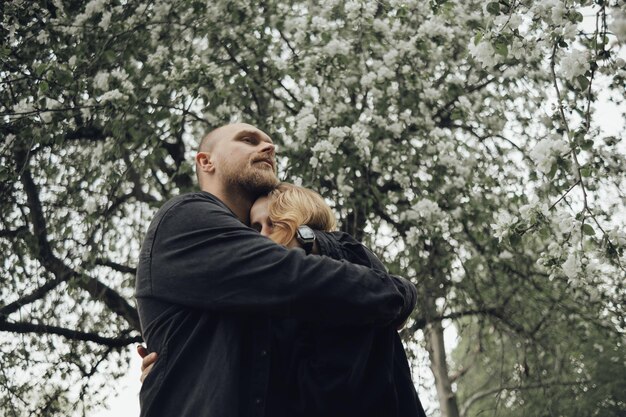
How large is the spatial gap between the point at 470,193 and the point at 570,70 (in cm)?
363

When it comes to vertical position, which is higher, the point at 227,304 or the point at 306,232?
the point at 306,232

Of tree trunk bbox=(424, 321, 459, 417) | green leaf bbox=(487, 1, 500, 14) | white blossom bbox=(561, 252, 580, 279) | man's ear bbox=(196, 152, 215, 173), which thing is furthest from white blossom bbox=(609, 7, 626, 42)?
tree trunk bbox=(424, 321, 459, 417)

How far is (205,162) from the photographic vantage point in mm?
2523

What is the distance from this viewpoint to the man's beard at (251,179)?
7.83ft

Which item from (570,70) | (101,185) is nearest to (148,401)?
(570,70)

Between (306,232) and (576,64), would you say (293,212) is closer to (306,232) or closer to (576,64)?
(306,232)

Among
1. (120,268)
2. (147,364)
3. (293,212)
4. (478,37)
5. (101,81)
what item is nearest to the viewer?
(147,364)

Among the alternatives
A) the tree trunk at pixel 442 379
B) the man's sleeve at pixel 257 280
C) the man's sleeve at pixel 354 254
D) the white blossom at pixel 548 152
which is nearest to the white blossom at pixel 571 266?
the white blossom at pixel 548 152

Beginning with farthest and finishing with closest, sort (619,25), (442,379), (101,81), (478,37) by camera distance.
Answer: (442,379), (101,81), (478,37), (619,25)

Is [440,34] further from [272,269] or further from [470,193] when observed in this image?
[272,269]

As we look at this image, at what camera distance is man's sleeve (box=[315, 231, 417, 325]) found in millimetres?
2039

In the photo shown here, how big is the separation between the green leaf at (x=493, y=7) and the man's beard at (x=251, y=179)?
45.9 inches

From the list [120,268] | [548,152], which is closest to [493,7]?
[548,152]

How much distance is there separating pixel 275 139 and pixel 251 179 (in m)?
3.76
